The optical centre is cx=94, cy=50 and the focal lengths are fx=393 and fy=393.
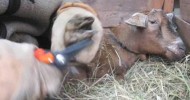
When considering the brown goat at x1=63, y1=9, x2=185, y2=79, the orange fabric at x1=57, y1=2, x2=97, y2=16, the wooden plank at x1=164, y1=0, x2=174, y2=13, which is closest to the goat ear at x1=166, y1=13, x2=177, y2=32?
the brown goat at x1=63, y1=9, x2=185, y2=79

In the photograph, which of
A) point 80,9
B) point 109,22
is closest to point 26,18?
point 80,9

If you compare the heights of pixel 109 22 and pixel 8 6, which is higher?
pixel 8 6

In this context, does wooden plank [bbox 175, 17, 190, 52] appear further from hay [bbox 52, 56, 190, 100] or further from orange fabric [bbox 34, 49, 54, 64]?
orange fabric [bbox 34, 49, 54, 64]

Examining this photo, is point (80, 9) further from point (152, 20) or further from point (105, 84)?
point (152, 20)

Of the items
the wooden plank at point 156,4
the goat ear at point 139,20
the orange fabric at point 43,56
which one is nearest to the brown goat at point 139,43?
the goat ear at point 139,20

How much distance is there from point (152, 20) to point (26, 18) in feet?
1.88

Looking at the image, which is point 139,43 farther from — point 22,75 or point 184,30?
point 22,75

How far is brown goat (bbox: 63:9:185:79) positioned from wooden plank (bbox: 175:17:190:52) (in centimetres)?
5

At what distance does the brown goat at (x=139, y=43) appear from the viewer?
1514 millimetres

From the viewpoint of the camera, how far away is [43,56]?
71cm

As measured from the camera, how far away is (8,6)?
1.12 m

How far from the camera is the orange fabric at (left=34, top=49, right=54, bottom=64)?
27.4 inches

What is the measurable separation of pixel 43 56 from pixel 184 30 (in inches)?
39.2

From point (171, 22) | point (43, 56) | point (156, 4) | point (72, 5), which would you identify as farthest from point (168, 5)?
point (43, 56)
